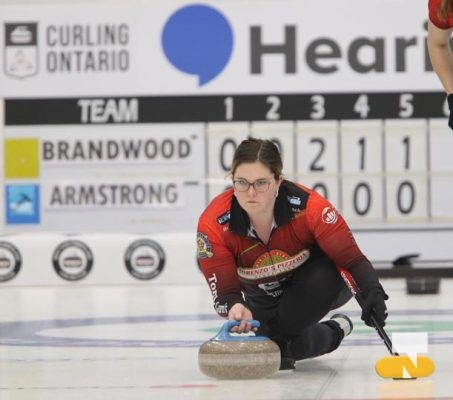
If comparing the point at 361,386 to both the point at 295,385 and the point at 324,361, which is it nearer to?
the point at 295,385

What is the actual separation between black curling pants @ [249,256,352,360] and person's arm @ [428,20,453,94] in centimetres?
79

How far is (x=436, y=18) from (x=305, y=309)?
113 centimetres

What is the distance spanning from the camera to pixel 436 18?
439 cm

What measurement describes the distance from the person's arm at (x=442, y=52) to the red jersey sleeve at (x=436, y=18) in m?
0.02

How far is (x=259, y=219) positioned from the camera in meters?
4.35

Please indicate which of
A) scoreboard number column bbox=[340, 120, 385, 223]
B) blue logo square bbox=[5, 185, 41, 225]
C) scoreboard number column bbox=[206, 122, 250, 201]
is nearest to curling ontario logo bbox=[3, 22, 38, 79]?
blue logo square bbox=[5, 185, 41, 225]

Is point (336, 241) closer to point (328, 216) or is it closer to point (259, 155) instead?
point (328, 216)

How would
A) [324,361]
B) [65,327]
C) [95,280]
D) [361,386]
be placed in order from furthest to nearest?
[95,280]
[65,327]
[324,361]
[361,386]

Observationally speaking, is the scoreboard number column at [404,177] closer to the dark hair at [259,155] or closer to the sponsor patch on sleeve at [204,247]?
the sponsor patch on sleeve at [204,247]

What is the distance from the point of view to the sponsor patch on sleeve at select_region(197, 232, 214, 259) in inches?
171

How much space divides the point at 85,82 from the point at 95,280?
73.5 inches

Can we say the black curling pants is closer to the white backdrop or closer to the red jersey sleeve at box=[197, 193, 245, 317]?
the red jersey sleeve at box=[197, 193, 245, 317]

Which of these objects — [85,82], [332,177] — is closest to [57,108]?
[85,82]

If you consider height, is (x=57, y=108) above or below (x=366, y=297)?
above
